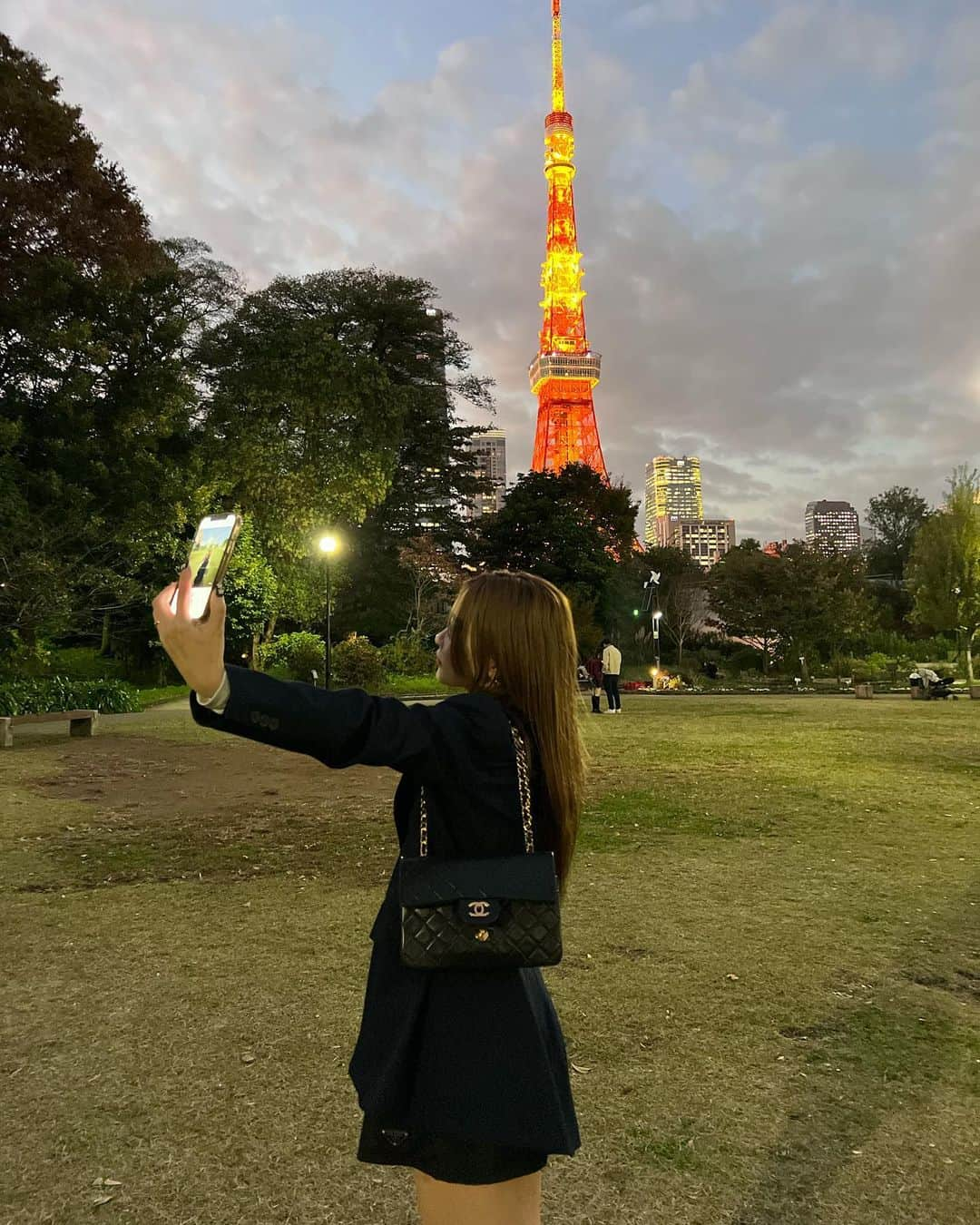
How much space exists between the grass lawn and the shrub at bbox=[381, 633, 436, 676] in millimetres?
20259

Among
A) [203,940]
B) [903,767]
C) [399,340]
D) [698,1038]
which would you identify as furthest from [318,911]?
[399,340]

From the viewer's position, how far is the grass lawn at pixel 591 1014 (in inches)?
105

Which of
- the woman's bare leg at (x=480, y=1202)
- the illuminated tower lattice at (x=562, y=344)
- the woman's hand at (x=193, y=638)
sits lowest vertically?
the woman's bare leg at (x=480, y=1202)

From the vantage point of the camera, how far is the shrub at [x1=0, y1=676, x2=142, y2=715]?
15914 mm

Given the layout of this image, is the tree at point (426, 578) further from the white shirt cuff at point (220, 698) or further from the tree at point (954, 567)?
the white shirt cuff at point (220, 698)

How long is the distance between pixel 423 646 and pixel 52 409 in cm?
1719

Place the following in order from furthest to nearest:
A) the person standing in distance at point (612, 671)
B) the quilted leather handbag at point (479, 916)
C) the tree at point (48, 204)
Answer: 1. the person standing in distance at point (612, 671)
2. the tree at point (48, 204)
3. the quilted leather handbag at point (479, 916)

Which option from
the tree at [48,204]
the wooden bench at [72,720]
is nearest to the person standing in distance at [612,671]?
the wooden bench at [72,720]

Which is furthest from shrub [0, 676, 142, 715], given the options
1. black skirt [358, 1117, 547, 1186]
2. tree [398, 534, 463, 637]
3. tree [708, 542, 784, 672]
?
tree [708, 542, 784, 672]

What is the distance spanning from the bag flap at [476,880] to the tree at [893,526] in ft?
227

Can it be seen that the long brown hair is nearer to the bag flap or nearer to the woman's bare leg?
the bag flap

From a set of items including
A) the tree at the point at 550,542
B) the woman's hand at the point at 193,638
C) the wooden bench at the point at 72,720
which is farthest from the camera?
the tree at the point at 550,542

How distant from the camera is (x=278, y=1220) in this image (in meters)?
2.51

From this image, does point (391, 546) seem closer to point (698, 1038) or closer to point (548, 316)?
point (698, 1038)
